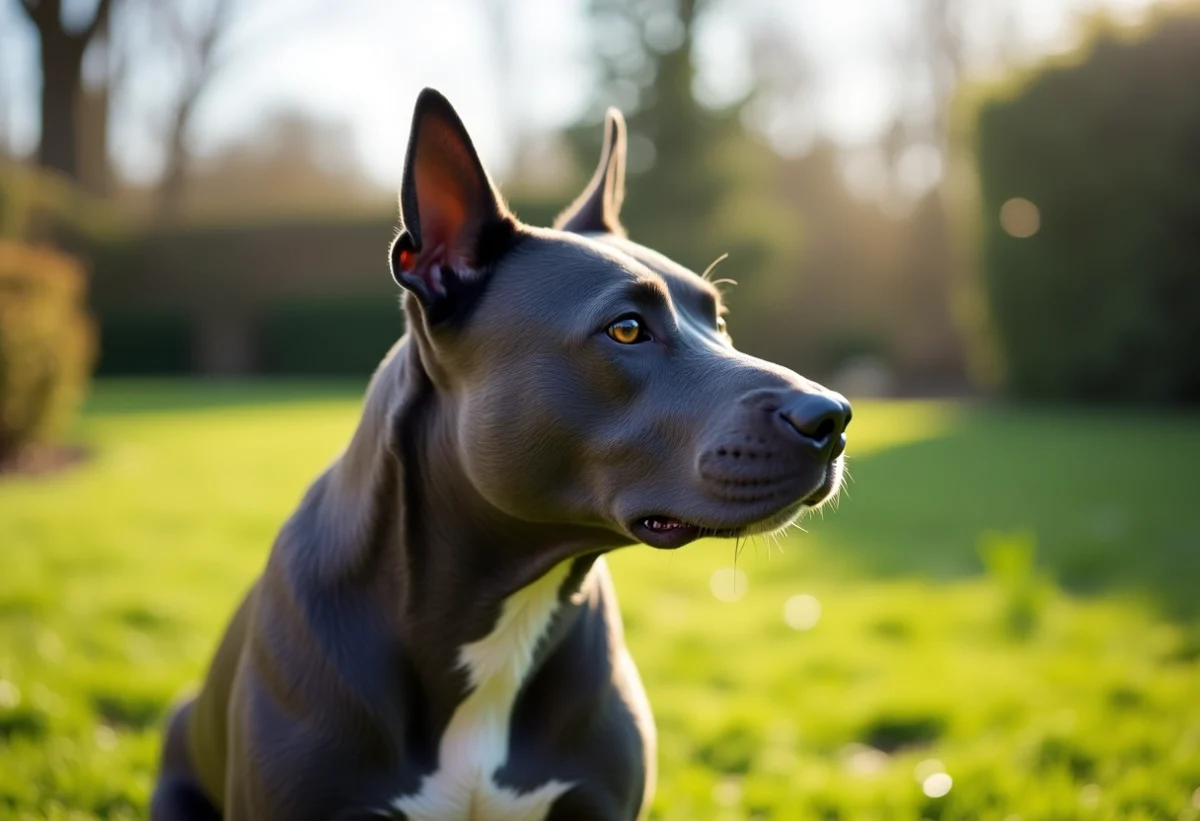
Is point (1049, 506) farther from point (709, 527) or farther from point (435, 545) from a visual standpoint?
point (435, 545)

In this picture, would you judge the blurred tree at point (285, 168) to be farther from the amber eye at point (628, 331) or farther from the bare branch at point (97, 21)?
the amber eye at point (628, 331)

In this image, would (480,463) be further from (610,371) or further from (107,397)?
(107,397)

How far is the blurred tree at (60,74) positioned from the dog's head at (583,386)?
25.8 metres

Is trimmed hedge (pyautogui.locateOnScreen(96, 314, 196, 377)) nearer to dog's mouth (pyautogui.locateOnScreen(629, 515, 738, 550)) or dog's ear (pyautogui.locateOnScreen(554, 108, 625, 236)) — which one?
dog's ear (pyautogui.locateOnScreen(554, 108, 625, 236))

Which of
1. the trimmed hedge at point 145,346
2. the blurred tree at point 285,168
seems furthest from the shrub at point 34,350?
the blurred tree at point 285,168

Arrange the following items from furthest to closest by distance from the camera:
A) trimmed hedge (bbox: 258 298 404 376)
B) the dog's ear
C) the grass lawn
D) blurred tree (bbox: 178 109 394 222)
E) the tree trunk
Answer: blurred tree (bbox: 178 109 394 222) < the tree trunk < trimmed hedge (bbox: 258 298 404 376) < the grass lawn < the dog's ear

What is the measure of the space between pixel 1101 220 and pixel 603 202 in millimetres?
13410

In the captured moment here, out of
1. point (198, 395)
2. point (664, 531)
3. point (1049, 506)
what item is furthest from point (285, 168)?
point (664, 531)

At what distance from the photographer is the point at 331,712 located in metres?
2.06

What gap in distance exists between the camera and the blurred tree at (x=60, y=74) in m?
23.2

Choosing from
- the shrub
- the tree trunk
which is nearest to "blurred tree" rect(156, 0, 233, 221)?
the tree trunk

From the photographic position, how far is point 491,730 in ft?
7.18

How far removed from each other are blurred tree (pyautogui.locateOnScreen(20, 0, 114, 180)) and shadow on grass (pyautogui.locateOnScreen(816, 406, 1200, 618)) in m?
21.8

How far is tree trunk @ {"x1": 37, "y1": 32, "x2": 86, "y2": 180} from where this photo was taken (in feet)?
77.0
